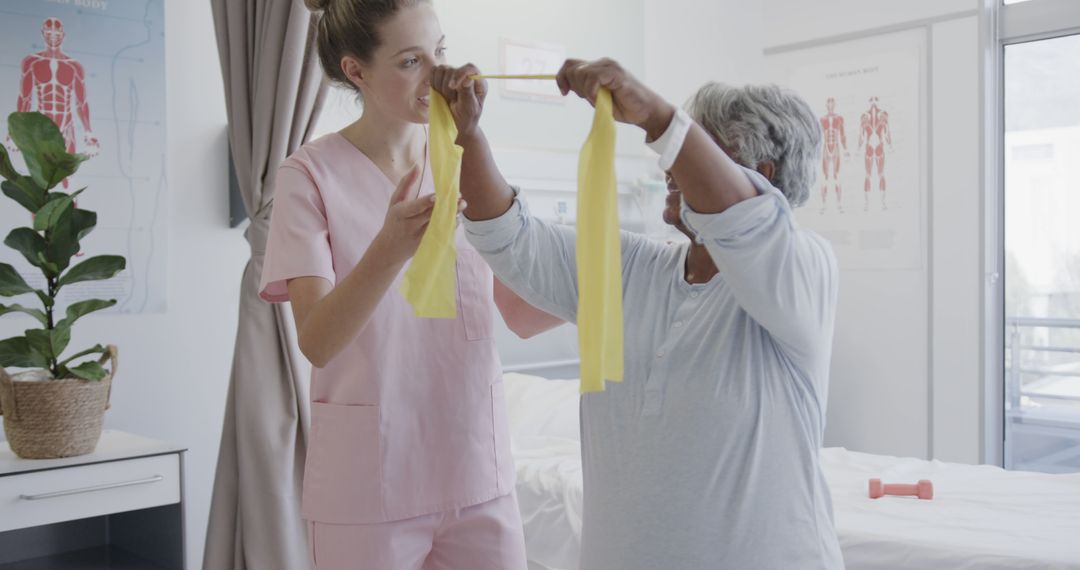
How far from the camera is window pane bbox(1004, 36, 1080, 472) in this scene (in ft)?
12.9

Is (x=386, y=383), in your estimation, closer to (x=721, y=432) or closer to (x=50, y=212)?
(x=721, y=432)

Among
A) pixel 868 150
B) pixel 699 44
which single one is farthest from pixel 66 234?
pixel 868 150

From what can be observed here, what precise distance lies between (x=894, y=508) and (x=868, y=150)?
2.34 metres

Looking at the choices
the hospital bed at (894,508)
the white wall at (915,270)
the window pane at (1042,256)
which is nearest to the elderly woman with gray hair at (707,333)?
the hospital bed at (894,508)

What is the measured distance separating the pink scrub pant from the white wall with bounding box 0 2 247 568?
1585mm

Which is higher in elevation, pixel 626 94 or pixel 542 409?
pixel 626 94

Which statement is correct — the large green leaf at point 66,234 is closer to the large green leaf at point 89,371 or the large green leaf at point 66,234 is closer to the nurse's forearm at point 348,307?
the large green leaf at point 89,371

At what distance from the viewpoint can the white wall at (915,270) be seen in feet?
13.3

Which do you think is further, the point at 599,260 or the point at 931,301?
the point at 931,301

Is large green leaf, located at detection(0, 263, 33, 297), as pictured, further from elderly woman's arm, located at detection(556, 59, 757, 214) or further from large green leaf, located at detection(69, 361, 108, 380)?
elderly woman's arm, located at detection(556, 59, 757, 214)

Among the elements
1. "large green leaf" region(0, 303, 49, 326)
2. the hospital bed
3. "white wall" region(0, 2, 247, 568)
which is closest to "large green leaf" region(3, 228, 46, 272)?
"large green leaf" region(0, 303, 49, 326)

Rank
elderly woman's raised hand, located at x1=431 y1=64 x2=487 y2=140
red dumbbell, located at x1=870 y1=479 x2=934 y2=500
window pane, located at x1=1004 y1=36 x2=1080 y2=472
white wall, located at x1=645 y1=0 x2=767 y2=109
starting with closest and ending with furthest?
elderly woman's raised hand, located at x1=431 y1=64 x2=487 y2=140, red dumbbell, located at x1=870 y1=479 x2=934 y2=500, window pane, located at x1=1004 y1=36 x2=1080 y2=472, white wall, located at x1=645 y1=0 x2=767 y2=109

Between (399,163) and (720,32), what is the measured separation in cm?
338

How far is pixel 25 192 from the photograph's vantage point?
216cm
